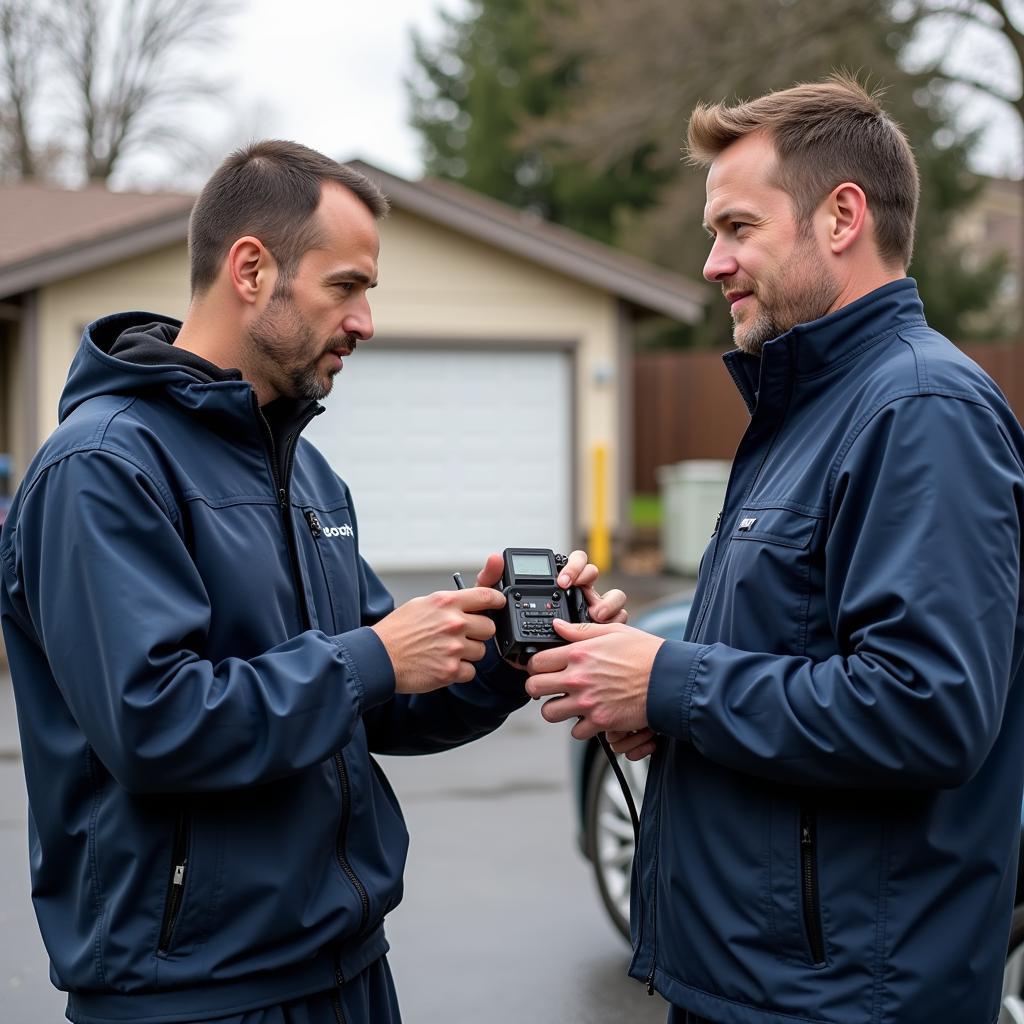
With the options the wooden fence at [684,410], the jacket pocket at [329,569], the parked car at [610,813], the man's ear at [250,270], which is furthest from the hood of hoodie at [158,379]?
the wooden fence at [684,410]

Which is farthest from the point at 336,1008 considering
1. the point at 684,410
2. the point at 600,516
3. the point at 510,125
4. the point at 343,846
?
the point at 510,125

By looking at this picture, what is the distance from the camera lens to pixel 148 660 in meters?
2.08

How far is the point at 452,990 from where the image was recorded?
458 cm

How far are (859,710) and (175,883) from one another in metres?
1.15

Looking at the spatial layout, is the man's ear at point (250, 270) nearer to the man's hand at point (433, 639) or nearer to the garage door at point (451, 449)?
the man's hand at point (433, 639)

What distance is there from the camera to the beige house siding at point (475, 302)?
1564 centimetres

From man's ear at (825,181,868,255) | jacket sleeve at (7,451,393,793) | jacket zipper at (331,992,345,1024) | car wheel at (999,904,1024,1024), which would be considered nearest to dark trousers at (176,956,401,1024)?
jacket zipper at (331,992,345,1024)

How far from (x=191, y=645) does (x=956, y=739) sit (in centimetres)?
123

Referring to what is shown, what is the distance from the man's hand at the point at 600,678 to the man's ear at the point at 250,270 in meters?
0.87

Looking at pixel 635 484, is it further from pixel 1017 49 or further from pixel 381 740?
pixel 381 740

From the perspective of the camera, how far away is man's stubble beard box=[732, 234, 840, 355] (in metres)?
2.40

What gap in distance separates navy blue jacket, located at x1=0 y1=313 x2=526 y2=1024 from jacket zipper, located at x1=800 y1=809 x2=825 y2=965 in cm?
74

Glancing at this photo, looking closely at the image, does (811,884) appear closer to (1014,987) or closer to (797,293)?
(797,293)

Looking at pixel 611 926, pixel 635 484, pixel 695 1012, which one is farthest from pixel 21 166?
pixel 695 1012
